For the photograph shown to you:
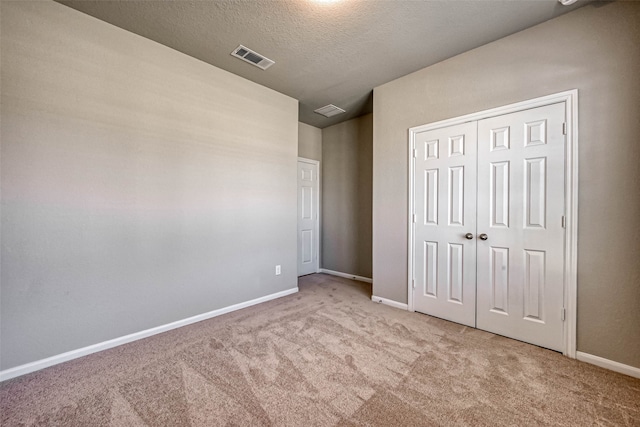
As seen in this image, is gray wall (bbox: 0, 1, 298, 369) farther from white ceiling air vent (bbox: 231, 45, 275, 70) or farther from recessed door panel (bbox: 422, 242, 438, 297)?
recessed door panel (bbox: 422, 242, 438, 297)

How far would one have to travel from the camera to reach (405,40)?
2.43m

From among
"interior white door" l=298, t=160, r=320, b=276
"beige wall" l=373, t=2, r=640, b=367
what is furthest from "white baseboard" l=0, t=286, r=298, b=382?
"beige wall" l=373, t=2, r=640, b=367

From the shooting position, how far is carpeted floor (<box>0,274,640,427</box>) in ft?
4.90

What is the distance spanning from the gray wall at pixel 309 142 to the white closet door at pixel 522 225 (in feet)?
9.73

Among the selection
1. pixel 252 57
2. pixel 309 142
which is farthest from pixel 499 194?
pixel 309 142

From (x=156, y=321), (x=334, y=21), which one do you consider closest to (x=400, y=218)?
(x=334, y=21)

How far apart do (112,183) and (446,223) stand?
3.26 meters

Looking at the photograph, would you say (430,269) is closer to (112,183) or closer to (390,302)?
(390,302)

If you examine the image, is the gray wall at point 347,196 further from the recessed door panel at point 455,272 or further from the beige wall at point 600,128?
the beige wall at point 600,128

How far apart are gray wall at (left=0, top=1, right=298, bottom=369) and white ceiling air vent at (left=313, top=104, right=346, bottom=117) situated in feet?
3.61

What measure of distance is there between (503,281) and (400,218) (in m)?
1.19

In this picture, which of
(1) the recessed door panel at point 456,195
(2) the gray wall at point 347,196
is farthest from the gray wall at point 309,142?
(1) the recessed door panel at point 456,195

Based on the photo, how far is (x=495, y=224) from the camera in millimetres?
2463

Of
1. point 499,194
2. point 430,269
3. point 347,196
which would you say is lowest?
point 430,269
